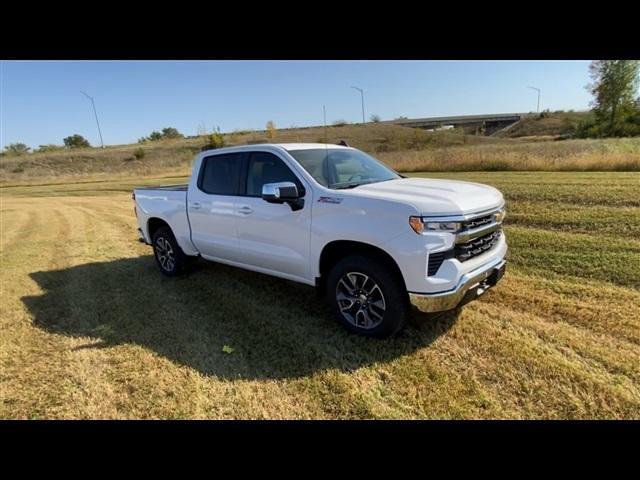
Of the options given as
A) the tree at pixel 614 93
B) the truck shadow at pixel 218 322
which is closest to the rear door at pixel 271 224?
the truck shadow at pixel 218 322

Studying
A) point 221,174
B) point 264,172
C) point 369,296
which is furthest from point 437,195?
point 221,174

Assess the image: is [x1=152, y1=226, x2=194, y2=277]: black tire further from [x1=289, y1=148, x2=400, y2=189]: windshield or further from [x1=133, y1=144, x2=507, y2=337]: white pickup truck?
[x1=289, y1=148, x2=400, y2=189]: windshield

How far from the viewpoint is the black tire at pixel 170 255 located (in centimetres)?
547

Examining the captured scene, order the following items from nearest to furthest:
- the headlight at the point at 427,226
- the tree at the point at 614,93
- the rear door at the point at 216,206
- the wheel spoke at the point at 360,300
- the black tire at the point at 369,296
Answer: the headlight at the point at 427,226, the black tire at the point at 369,296, the wheel spoke at the point at 360,300, the rear door at the point at 216,206, the tree at the point at 614,93

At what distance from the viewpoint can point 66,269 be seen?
254 inches

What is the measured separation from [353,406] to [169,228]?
4.13m

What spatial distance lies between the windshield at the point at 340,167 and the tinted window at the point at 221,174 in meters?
0.85

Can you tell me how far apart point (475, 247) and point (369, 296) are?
1.05 metres

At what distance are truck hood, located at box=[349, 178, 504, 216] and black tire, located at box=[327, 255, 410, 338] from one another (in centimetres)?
61

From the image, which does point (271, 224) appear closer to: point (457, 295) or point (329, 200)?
point (329, 200)

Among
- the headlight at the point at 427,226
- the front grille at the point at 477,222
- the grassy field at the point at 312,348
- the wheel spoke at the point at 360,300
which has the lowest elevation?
the grassy field at the point at 312,348

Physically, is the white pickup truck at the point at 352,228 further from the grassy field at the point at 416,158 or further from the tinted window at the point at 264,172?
the grassy field at the point at 416,158

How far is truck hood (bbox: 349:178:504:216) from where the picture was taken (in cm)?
→ 301

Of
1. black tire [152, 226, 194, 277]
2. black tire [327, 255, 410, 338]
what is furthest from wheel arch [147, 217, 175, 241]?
black tire [327, 255, 410, 338]
